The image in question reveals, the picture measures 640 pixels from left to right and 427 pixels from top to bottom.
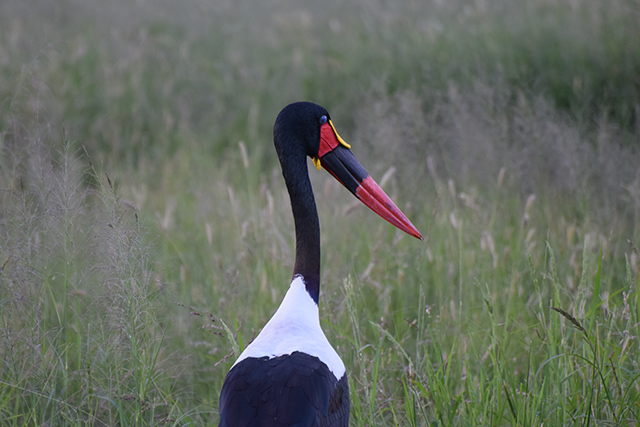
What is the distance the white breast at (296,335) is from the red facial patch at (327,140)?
48 centimetres

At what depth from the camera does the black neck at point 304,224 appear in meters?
2.13

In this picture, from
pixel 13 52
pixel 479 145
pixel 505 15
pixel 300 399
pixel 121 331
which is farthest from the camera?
pixel 505 15

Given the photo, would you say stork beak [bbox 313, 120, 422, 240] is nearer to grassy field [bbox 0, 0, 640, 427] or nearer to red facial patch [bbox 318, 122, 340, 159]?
red facial patch [bbox 318, 122, 340, 159]

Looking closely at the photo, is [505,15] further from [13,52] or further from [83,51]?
[13,52]

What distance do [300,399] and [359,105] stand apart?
4621 millimetres

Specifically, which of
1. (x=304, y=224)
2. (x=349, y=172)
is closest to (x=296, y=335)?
(x=304, y=224)

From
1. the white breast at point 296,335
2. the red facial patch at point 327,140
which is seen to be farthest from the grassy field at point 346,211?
the red facial patch at point 327,140

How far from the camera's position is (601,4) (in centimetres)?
671

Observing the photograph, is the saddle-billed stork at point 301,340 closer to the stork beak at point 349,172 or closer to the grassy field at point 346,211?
the stork beak at point 349,172

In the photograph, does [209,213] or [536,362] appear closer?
[536,362]

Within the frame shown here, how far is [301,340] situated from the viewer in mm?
1937

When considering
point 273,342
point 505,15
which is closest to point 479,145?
point 273,342

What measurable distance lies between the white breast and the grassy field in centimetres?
14

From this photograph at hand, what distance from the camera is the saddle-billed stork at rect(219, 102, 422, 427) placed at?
1701 mm
